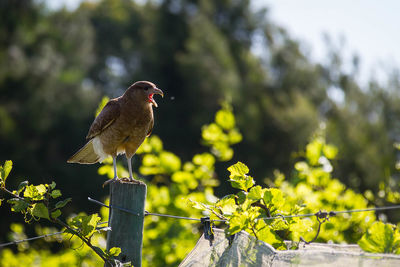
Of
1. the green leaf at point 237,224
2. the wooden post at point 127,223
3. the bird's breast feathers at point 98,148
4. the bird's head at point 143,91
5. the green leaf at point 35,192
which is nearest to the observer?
the green leaf at point 237,224

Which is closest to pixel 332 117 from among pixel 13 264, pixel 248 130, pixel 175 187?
pixel 248 130

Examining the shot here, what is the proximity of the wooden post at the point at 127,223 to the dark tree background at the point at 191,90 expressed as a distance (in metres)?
13.8

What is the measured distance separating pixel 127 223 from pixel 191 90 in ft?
65.6

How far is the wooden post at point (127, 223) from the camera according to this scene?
2.29m

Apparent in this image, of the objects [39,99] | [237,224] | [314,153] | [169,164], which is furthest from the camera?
[39,99]

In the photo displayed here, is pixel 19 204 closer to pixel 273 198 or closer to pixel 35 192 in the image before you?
pixel 35 192

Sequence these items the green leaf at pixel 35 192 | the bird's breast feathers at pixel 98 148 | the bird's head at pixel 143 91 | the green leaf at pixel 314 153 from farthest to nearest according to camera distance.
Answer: the green leaf at pixel 314 153, the bird's breast feathers at pixel 98 148, the bird's head at pixel 143 91, the green leaf at pixel 35 192

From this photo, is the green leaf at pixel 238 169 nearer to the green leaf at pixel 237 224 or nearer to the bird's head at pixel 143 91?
the green leaf at pixel 237 224

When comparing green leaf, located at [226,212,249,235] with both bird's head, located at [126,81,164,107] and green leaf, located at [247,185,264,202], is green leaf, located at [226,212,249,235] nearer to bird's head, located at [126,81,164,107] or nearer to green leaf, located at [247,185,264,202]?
green leaf, located at [247,185,264,202]

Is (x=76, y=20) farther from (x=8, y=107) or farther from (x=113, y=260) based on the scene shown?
(x=113, y=260)

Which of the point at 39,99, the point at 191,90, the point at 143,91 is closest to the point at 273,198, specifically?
the point at 143,91

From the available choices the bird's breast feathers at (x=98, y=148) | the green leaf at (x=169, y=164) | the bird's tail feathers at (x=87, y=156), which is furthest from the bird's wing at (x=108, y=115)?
the green leaf at (x=169, y=164)

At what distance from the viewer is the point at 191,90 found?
2216 cm

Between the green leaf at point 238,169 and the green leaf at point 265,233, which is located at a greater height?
the green leaf at point 238,169
